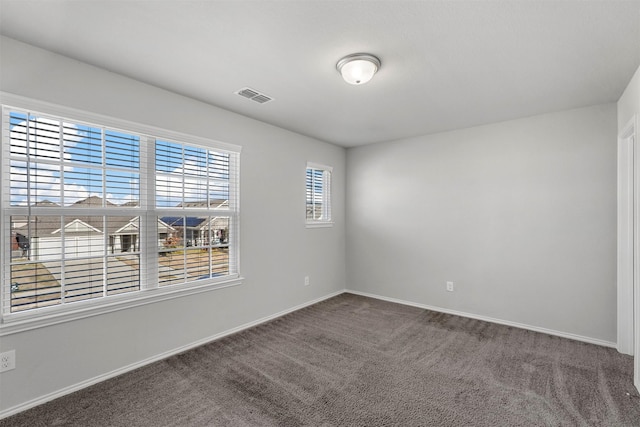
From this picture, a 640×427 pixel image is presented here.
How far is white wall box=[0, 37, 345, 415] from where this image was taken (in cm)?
212

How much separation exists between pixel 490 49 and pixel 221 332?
357 centimetres

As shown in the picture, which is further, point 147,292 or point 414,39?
point 147,292

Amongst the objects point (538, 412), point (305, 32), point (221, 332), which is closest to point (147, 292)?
point (221, 332)

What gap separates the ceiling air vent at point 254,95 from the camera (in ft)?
9.33

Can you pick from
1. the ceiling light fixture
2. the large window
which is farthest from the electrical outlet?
the ceiling light fixture

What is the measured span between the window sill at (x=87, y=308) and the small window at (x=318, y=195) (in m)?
1.97

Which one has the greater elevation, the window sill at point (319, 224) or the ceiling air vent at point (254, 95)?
the ceiling air vent at point (254, 95)

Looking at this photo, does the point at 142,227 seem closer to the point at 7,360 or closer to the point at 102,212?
the point at 102,212

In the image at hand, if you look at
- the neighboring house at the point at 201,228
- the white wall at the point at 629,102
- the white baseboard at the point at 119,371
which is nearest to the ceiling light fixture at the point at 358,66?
the neighboring house at the point at 201,228

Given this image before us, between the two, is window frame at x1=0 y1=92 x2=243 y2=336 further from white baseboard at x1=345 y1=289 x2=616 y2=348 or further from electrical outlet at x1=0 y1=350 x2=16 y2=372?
white baseboard at x1=345 y1=289 x2=616 y2=348

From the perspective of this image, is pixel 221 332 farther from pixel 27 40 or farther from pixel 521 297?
pixel 521 297

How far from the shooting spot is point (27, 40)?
81.0 inches

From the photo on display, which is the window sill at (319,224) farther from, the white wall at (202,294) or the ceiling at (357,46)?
the ceiling at (357,46)

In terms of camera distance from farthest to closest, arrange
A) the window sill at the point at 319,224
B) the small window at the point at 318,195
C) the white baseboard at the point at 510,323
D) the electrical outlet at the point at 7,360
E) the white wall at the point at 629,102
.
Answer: the small window at the point at 318,195 < the window sill at the point at 319,224 < the white baseboard at the point at 510,323 < the white wall at the point at 629,102 < the electrical outlet at the point at 7,360
